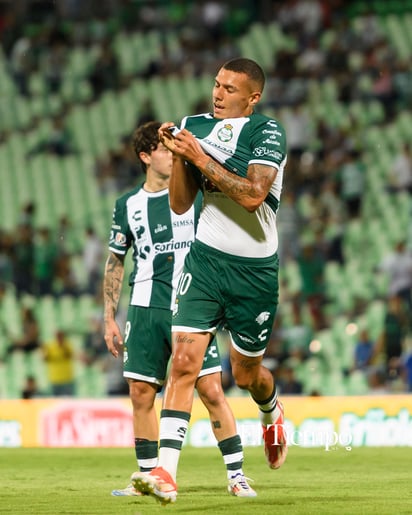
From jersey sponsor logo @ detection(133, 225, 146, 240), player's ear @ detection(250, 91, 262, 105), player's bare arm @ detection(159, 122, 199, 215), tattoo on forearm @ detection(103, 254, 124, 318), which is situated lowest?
tattoo on forearm @ detection(103, 254, 124, 318)

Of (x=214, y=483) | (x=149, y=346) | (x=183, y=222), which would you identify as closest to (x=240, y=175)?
(x=183, y=222)

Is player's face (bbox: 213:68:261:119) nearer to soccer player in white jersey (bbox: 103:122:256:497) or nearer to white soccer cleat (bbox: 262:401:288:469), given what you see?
soccer player in white jersey (bbox: 103:122:256:497)

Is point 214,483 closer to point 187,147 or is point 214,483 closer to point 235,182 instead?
point 235,182

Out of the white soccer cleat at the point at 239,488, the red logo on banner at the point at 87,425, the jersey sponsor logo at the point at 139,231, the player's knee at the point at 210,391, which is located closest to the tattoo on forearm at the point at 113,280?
the jersey sponsor logo at the point at 139,231

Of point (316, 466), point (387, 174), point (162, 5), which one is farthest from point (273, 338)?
point (162, 5)

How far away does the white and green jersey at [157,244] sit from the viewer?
8.33 metres

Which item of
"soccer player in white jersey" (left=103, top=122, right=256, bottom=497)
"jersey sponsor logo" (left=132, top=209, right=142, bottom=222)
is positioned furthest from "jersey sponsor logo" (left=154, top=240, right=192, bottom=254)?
"jersey sponsor logo" (left=132, top=209, right=142, bottom=222)

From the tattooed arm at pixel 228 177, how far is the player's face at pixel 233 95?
0.39 m

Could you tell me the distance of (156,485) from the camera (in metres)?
6.30

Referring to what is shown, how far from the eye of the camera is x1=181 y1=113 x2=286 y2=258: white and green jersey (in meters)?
7.00

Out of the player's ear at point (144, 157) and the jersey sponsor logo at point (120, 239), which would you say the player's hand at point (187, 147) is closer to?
the player's ear at point (144, 157)

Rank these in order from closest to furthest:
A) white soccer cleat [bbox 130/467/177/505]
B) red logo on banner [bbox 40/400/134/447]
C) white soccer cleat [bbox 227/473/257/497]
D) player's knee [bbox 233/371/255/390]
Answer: white soccer cleat [bbox 130/467/177/505] < player's knee [bbox 233/371/255/390] < white soccer cleat [bbox 227/473/257/497] < red logo on banner [bbox 40/400/134/447]

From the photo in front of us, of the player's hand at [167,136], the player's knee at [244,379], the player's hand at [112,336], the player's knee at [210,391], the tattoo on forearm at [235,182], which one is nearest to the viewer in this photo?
the tattoo on forearm at [235,182]

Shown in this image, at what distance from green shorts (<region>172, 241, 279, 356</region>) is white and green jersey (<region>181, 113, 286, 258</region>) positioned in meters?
0.07
